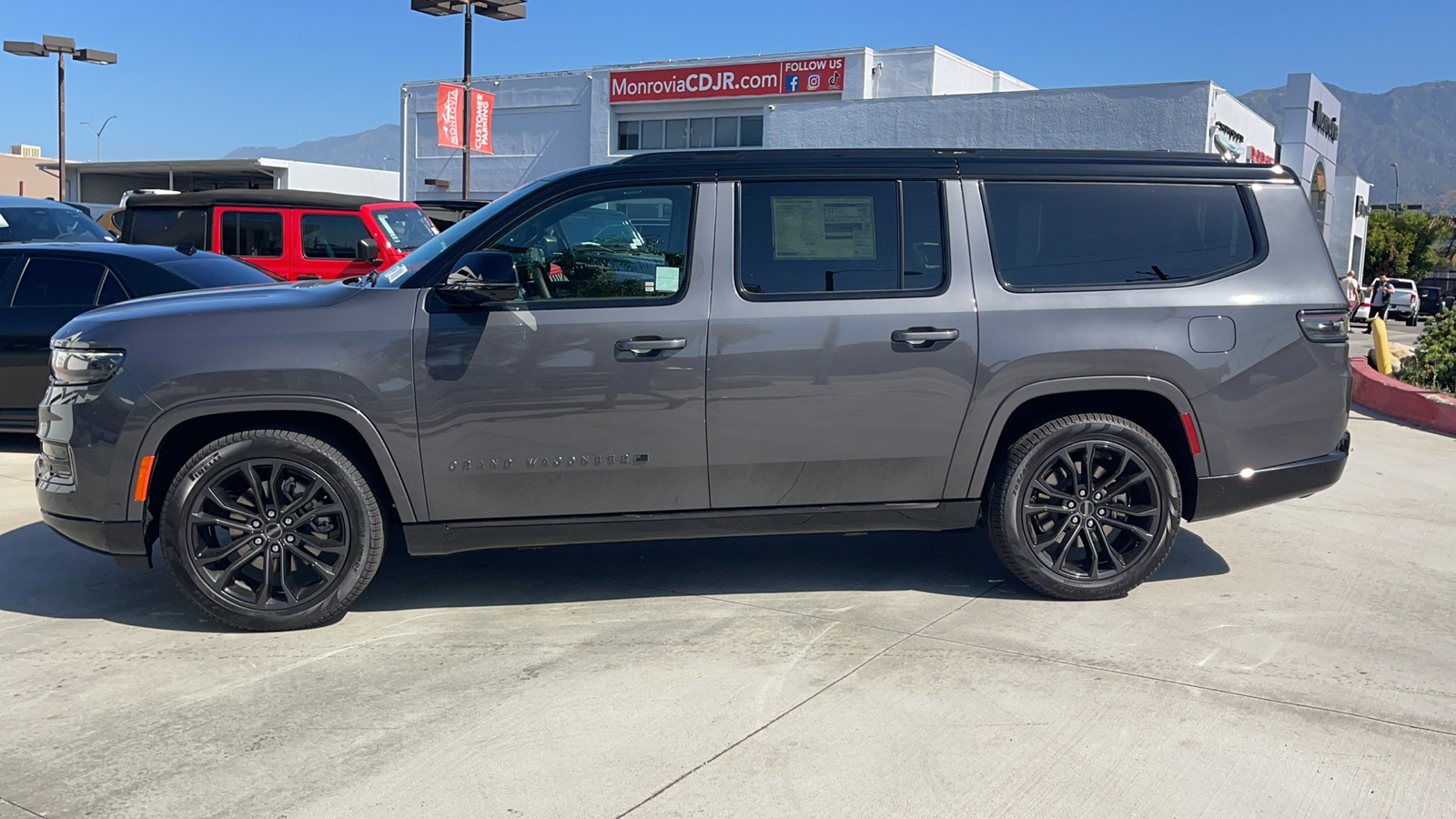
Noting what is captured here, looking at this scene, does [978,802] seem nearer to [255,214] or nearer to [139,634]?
[139,634]

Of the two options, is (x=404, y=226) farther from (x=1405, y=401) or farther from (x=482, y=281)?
(x=1405, y=401)

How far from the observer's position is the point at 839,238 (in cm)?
486

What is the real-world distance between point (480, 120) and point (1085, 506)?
3049 centimetres

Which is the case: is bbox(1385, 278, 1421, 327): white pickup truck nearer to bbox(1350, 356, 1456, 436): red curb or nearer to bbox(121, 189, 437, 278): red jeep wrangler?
bbox(1350, 356, 1456, 436): red curb

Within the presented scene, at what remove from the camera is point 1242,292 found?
5.02 metres

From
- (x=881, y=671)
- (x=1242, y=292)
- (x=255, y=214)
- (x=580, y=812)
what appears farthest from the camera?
(x=255, y=214)

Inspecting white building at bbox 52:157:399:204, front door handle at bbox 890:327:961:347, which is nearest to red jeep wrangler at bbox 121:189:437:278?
front door handle at bbox 890:327:961:347

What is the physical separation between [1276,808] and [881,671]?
4.66 ft

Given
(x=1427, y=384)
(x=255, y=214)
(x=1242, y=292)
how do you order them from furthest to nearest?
(x=255, y=214), (x=1427, y=384), (x=1242, y=292)

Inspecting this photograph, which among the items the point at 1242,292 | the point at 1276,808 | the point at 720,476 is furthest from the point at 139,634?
the point at 1242,292

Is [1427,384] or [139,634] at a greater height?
[1427,384]

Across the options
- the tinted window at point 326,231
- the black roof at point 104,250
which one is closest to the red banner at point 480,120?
the tinted window at point 326,231

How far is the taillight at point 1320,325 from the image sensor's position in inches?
199

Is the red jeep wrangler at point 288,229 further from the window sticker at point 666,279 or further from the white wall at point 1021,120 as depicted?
the white wall at point 1021,120
